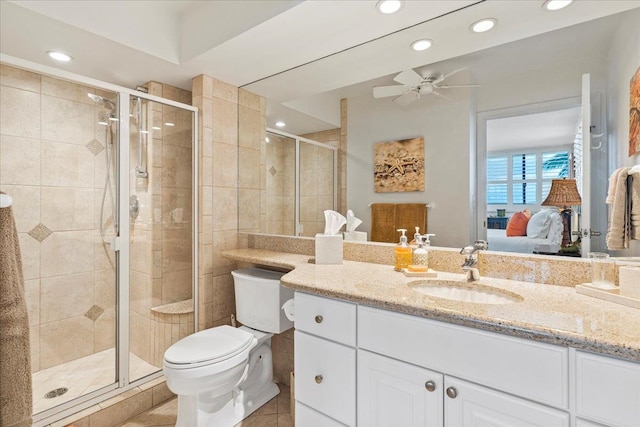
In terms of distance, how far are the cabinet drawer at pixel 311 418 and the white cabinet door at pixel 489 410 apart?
501 mm

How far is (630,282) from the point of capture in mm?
1026

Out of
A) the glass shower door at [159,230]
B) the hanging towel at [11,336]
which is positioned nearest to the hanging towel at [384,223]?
the glass shower door at [159,230]

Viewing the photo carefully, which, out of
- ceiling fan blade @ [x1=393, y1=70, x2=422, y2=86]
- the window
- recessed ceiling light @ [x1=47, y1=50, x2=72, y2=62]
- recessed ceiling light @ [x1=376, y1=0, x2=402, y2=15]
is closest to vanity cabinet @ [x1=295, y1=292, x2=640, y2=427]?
the window

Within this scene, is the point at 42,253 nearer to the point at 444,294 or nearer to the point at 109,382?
the point at 109,382

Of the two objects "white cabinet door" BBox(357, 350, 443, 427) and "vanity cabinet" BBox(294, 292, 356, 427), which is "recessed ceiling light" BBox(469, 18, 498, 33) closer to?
"vanity cabinet" BBox(294, 292, 356, 427)

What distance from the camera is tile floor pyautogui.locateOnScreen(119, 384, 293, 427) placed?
178 cm

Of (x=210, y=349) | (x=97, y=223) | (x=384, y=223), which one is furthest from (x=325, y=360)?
(x=97, y=223)

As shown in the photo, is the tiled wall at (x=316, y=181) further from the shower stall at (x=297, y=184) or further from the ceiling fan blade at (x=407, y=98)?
the ceiling fan blade at (x=407, y=98)

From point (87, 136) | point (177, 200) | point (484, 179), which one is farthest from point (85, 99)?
point (484, 179)

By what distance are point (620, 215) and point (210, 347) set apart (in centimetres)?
189

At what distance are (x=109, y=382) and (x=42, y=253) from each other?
2.99ft

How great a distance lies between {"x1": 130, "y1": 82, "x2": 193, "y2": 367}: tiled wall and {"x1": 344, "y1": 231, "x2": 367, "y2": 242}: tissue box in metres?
1.15

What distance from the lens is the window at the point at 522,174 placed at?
4.20ft

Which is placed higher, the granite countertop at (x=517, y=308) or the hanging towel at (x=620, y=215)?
the hanging towel at (x=620, y=215)
